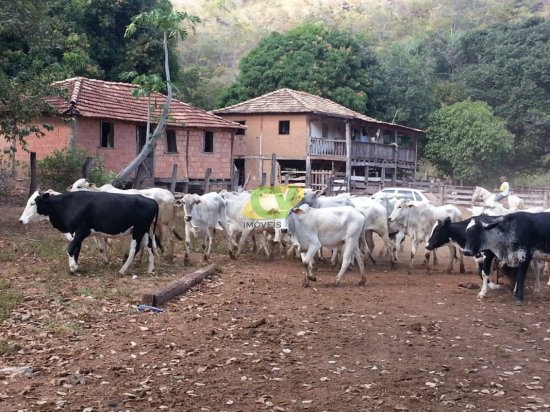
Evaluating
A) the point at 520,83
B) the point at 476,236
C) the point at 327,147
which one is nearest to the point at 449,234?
the point at 476,236

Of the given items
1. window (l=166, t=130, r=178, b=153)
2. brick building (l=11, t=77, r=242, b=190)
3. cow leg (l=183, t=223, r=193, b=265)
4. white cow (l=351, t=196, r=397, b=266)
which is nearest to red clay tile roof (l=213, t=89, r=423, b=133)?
brick building (l=11, t=77, r=242, b=190)

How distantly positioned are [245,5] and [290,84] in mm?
59185

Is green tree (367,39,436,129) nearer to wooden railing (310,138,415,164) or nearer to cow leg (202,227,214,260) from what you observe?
wooden railing (310,138,415,164)

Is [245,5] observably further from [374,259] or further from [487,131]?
[374,259]

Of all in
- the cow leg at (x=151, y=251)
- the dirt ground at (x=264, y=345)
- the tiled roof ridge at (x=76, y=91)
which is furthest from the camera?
the tiled roof ridge at (x=76, y=91)

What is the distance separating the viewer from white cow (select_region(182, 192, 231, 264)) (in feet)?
47.3

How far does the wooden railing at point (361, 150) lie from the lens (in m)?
35.8

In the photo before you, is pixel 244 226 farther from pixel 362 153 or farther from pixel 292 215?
pixel 362 153

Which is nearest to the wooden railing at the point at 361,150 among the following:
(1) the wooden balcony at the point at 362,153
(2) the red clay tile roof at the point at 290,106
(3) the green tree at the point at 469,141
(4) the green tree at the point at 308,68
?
(1) the wooden balcony at the point at 362,153

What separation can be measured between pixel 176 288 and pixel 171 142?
2010cm

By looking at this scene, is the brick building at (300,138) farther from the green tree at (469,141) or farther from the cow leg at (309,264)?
the cow leg at (309,264)

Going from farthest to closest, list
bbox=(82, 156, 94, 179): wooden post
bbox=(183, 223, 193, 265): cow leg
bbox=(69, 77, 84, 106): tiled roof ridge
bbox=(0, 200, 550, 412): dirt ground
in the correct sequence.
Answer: bbox=(69, 77, 84, 106): tiled roof ridge < bbox=(82, 156, 94, 179): wooden post < bbox=(183, 223, 193, 265): cow leg < bbox=(0, 200, 550, 412): dirt ground

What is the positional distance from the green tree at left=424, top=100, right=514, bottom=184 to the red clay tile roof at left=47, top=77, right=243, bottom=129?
1733 centimetres

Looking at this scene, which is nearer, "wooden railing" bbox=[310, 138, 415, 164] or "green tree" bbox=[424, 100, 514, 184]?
"wooden railing" bbox=[310, 138, 415, 164]
